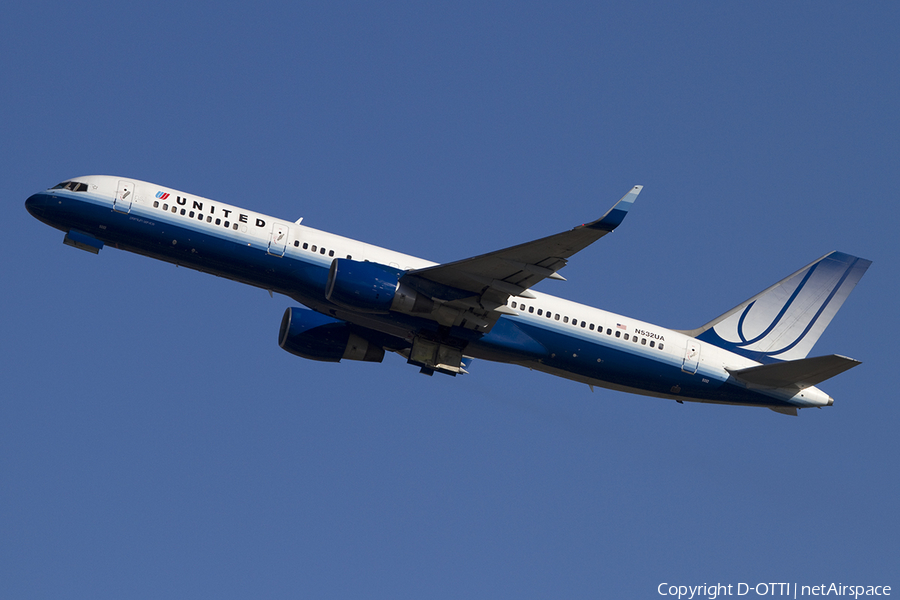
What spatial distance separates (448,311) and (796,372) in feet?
51.7

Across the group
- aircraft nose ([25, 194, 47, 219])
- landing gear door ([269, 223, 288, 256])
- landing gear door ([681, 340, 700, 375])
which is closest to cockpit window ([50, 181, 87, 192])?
aircraft nose ([25, 194, 47, 219])

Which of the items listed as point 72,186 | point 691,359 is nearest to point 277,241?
point 72,186

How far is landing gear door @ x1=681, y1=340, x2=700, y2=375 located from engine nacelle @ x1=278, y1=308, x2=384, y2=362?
48.4ft

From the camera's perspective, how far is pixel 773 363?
1781 inches

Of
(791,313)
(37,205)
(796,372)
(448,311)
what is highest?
(791,313)

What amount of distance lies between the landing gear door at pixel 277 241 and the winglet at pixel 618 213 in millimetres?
13811

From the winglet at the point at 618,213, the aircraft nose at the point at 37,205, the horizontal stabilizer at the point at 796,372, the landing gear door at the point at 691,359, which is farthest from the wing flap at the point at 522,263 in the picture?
the aircraft nose at the point at 37,205

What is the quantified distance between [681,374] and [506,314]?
29.9 feet

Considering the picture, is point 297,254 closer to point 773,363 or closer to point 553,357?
point 553,357

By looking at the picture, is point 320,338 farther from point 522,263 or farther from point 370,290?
point 522,263

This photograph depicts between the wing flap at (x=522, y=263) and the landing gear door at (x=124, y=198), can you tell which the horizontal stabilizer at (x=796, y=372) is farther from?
the landing gear door at (x=124, y=198)

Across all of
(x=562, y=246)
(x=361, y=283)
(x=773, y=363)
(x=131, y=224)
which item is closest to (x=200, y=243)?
(x=131, y=224)

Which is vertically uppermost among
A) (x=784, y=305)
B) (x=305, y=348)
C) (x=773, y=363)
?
(x=784, y=305)

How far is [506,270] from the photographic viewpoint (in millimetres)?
38750
